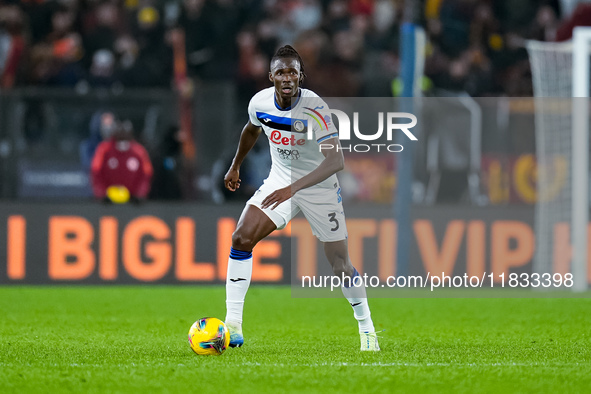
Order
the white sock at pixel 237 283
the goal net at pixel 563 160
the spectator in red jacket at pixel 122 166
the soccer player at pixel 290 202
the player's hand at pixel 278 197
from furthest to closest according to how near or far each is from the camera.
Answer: the goal net at pixel 563 160 → the spectator in red jacket at pixel 122 166 → the white sock at pixel 237 283 → the soccer player at pixel 290 202 → the player's hand at pixel 278 197

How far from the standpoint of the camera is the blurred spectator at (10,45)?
12680 millimetres

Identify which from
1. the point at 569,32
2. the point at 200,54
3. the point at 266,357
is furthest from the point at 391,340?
the point at 569,32

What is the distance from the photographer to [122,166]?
11.9 m

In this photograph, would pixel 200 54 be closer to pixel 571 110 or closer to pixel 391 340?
pixel 571 110

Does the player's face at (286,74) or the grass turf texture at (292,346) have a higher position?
the player's face at (286,74)

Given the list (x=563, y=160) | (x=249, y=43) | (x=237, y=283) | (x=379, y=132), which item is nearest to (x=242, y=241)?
(x=237, y=283)

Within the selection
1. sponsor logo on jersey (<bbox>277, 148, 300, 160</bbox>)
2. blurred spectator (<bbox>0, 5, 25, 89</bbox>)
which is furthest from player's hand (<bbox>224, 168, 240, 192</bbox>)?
blurred spectator (<bbox>0, 5, 25, 89</bbox>)

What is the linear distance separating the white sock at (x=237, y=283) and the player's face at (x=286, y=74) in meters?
1.11

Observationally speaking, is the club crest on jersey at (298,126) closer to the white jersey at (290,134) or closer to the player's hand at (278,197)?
the white jersey at (290,134)

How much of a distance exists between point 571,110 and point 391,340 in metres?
5.58

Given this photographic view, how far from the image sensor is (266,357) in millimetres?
6371

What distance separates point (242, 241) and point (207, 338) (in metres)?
0.70

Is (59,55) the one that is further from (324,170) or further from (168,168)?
(324,170)

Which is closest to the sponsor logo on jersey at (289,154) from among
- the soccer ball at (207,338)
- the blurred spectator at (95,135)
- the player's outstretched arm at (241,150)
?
the player's outstretched arm at (241,150)
